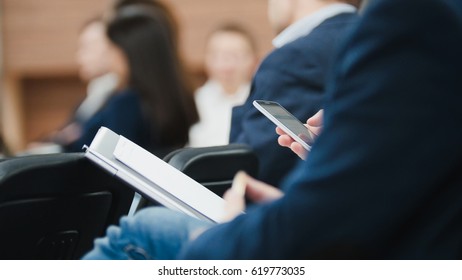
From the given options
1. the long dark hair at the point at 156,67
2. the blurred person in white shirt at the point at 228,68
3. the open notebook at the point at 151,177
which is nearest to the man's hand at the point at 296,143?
the open notebook at the point at 151,177

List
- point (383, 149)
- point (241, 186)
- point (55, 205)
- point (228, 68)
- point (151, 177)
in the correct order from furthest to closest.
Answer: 1. point (228, 68)
2. point (55, 205)
3. point (151, 177)
4. point (241, 186)
5. point (383, 149)

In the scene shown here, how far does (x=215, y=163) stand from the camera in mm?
1282

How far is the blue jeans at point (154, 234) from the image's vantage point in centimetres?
89

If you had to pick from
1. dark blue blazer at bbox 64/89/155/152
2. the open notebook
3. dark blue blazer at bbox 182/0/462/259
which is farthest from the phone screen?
dark blue blazer at bbox 64/89/155/152

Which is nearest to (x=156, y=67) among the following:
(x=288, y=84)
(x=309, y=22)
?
(x=309, y=22)

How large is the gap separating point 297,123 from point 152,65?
1948 mm

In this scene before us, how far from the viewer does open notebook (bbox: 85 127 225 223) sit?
3.19ft

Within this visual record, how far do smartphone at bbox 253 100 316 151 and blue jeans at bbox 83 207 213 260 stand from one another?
0.13 m

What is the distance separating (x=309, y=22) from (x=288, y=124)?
0.81 metres

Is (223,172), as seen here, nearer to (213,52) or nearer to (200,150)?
(200,150)

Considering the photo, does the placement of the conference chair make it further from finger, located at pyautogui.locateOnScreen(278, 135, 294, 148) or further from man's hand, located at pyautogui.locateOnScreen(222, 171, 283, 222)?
man's hand, located at pyautogui.locateOnScreen(222, 171, 283, 222)

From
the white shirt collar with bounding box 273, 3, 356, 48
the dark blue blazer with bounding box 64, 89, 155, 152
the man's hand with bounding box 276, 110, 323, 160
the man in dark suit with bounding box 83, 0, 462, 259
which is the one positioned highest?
the man in dark suit with bounding box 83, 0, 462, 259

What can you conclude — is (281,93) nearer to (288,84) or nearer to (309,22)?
(288,84)

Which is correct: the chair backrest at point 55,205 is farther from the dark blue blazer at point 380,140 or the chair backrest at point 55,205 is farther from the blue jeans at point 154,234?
the dark blue blazer at point 380,140
